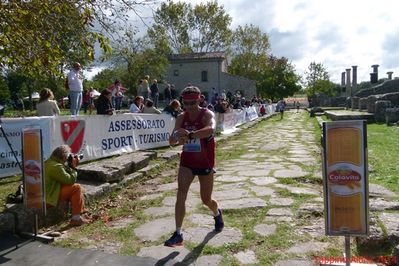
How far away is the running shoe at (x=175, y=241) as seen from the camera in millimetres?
4156

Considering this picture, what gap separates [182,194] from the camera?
4242 millimetres

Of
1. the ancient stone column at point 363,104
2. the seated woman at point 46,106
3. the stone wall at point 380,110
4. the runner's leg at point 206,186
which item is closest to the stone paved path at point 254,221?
the runner's leg at point 206,186

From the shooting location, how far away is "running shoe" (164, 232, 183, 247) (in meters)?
4.16

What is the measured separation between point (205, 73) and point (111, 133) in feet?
166

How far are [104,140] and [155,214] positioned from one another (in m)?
4.17

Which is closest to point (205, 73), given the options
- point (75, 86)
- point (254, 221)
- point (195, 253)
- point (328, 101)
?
point (328, 101)

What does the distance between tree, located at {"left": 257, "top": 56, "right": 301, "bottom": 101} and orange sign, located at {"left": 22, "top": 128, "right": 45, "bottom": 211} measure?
6359 centimetres

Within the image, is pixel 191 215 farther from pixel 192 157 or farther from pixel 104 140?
pixel 104 140

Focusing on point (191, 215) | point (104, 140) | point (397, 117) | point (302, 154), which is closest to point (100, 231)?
point (191, 215)

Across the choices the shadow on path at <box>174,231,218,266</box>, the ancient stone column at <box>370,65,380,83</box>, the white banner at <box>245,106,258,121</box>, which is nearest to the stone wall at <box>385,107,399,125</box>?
the white banner at <box>245,106,258,121</box>

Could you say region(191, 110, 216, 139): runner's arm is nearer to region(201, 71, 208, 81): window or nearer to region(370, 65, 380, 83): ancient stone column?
region(370, 65, 380, 83): ancient stone column

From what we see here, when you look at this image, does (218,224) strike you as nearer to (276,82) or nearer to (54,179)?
(54,179)

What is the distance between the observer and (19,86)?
50.9 metres

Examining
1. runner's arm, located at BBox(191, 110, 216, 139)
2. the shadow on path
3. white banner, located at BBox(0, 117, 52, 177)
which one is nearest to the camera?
the shadow on path
